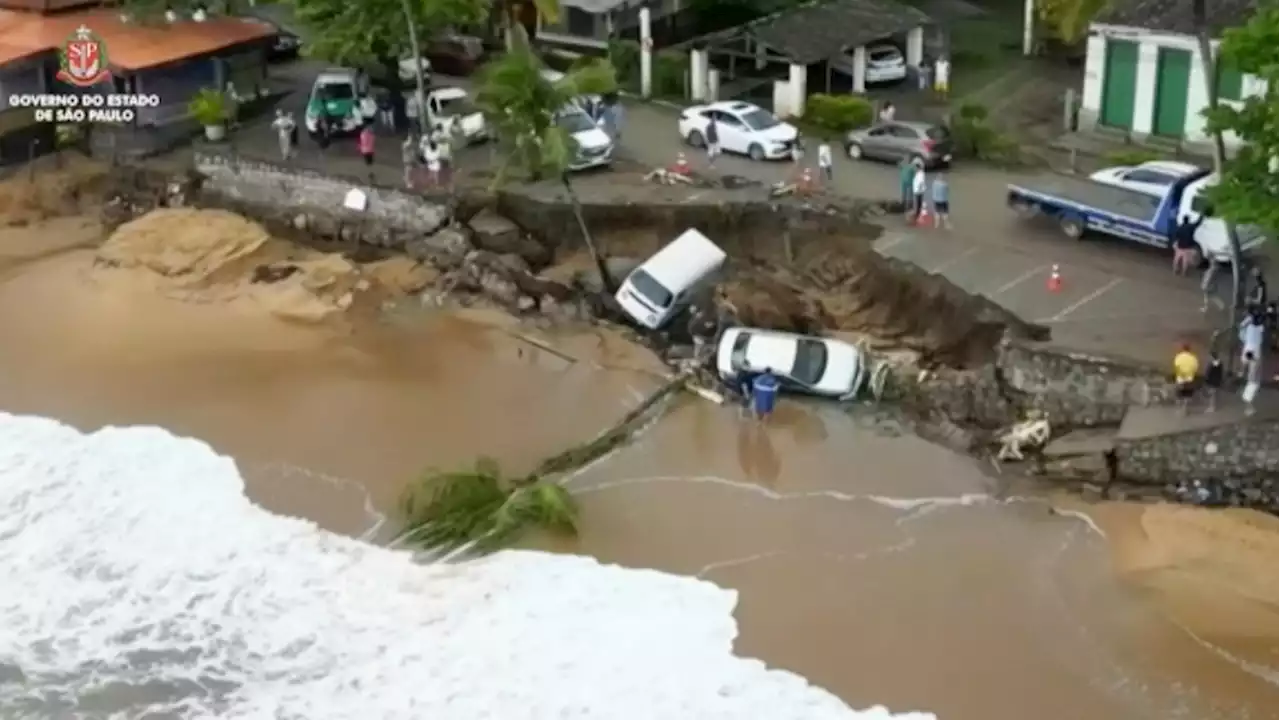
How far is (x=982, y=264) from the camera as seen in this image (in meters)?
33.9

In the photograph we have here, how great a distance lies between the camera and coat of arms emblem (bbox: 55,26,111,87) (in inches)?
1748

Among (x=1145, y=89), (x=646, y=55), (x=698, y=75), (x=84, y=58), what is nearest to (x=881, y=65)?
(x=698, y=75)

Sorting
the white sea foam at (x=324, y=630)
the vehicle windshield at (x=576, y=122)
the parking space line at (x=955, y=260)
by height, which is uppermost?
the vehicle windshield at (x=576, y=122)

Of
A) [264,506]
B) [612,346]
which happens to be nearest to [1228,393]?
[612,346]

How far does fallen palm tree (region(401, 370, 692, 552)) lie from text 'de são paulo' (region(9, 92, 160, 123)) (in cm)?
2060

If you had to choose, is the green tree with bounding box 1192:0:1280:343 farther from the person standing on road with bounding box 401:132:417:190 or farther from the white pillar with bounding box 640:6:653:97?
the person standing on road with bounding box 401:132:417:190

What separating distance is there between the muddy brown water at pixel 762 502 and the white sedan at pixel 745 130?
7748mm

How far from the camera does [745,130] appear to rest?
4034cm

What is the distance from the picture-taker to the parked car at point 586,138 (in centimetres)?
4000

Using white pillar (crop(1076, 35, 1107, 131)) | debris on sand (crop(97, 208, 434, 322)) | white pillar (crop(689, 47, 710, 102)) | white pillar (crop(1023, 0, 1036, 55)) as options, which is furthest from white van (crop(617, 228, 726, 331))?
white pillar (crop(1023, 0, 1036, 55))

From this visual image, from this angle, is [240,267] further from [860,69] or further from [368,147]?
[860,69]

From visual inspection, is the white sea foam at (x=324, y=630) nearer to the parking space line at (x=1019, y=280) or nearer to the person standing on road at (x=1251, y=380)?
the person standing on road at (x=1251, y=380)

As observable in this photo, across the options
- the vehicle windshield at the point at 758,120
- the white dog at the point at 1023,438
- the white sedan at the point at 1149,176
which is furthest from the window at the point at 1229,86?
the white dog at the point at 1023,438

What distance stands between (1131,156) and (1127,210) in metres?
4.15
